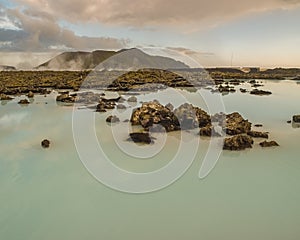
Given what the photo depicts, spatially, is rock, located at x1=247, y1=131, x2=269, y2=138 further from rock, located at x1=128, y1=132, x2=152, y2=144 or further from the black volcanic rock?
rock, located at x1=128, y1=132, x2=152, y2=144

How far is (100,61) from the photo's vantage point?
152250 millimetres

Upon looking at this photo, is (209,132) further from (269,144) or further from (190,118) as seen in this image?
(269,144)

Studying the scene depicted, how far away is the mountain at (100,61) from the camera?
61125 mm

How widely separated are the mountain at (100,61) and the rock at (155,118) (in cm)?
3697

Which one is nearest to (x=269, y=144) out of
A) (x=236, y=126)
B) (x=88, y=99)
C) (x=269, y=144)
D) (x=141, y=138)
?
(x=269, y=144)

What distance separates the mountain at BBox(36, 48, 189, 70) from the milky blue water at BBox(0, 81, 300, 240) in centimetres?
4128

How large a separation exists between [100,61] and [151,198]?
14986 cm

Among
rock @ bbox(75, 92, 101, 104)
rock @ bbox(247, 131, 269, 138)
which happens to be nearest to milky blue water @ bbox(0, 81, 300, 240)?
rock @ bbox(247, 131, 269, 138)

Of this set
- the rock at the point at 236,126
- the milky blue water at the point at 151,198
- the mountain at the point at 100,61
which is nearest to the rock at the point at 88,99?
the milky blue water at the point at 151,198

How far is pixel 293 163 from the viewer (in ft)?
29.0

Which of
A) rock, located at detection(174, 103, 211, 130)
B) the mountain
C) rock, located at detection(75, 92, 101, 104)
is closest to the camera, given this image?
rock, located at detection(174, 103, 211, 130)

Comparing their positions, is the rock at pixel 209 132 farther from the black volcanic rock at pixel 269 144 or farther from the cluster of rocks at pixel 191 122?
the black volcanic rock at pixel 269 144

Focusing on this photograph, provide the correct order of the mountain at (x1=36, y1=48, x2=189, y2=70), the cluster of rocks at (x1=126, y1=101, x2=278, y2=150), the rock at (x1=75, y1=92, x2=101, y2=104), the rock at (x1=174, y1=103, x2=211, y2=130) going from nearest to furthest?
the cluster of rocks at (x1=126, y1=101, x2=278, y2=150), the rock at (x1=174, y1=103, x2=211, y2=130), the rock at (x1=75, y1=92, x2=101, y2=104), the mountain at (x1=36, y1=48, x2=189, y2=70)

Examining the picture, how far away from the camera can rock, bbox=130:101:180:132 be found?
1283cm
